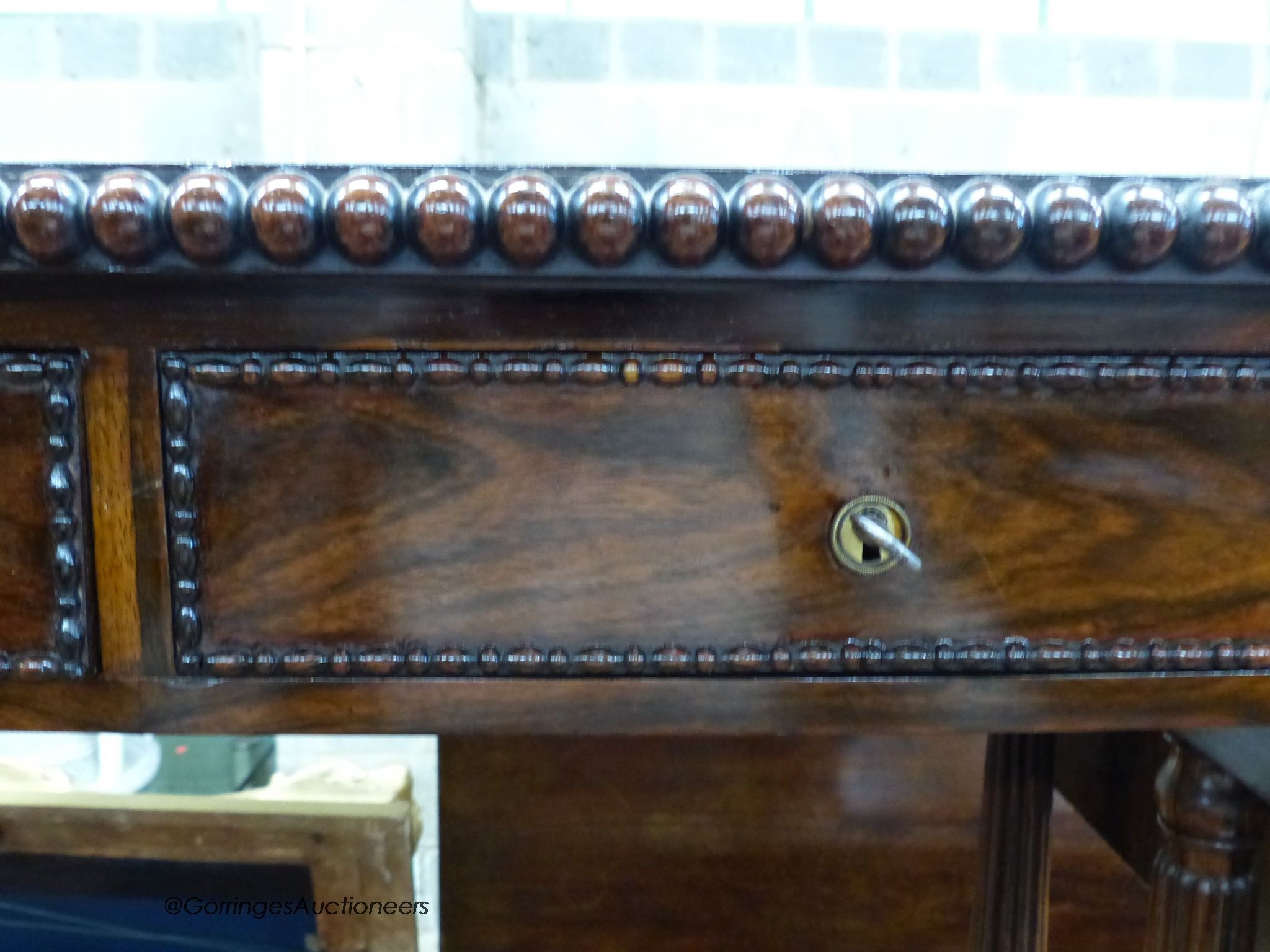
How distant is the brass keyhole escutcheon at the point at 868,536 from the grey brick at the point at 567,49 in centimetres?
65

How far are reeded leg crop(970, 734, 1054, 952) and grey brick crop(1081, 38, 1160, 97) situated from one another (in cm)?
62

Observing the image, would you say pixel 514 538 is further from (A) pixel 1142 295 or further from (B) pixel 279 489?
(A) pixel 1142 295

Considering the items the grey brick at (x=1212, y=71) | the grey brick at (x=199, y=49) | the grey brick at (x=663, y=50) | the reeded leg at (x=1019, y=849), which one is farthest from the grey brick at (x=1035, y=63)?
the grey brick at (x=199, y=49)

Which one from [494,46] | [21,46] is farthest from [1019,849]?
[21,46]

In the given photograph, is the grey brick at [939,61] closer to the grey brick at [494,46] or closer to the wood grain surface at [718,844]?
the grey brick at [494,46]

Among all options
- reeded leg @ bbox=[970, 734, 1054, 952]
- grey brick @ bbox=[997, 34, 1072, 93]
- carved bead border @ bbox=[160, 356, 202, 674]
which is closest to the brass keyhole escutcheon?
carved bead border @ bbox=[160, 356, 202, 674]

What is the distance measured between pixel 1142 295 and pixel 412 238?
8.9 inches

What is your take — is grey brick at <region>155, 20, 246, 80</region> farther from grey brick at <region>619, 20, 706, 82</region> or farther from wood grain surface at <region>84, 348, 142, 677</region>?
wood grain surface at <region>84, 348, 142, 677</region>

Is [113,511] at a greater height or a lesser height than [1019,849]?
greater

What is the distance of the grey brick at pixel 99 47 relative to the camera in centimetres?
80

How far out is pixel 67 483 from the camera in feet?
0.91

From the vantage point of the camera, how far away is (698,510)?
288mm

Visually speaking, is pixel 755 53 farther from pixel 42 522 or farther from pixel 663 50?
pixel 42 522

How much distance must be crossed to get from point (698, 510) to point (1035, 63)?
2.49 ft
